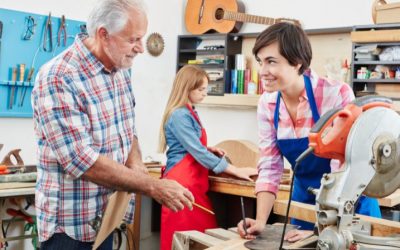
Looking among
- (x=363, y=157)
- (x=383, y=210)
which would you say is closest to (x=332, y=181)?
(x=363, y=157)

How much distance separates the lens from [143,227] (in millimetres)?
3777

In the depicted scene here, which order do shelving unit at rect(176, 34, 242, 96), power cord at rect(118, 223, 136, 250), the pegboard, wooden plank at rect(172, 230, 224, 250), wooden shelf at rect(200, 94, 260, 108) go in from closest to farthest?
wooden plank at rect(172, 230, 224, 250)
power cord at rect(118, 223, 136, 250)
the pegboard
wooden shelf at rect(200, 94, 260, 108)
shelving unit at rect(176, 34, 242, 96)

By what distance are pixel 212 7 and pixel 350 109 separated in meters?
3.79

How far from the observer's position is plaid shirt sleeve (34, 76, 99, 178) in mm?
1609

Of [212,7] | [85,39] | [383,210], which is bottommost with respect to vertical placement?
[383,210]

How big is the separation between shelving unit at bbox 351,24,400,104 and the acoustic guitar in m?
0.79

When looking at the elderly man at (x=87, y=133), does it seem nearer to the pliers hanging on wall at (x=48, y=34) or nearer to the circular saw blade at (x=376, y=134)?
the circular saw blade at (x=376, y=134)

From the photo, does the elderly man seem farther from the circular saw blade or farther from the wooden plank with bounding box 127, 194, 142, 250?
the wooden plank with bounding box 127, 194, 142, 250

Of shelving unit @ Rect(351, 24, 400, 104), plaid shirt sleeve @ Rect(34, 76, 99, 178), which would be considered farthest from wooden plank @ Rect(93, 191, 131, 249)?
shelving unit @ Rect(351, 24, 400, 104)

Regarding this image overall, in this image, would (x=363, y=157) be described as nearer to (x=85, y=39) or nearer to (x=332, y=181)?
(x=332, y=181)

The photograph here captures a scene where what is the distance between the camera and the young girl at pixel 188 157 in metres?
3.15

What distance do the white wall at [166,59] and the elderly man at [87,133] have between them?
246 cm

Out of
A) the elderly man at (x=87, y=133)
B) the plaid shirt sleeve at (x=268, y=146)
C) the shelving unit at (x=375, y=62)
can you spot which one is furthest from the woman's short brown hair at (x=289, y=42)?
the shelving unit at (x=375, y=62)

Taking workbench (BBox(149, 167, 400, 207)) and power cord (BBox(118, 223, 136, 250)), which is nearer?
workbench (BBox(149, 167, 400, 207))
